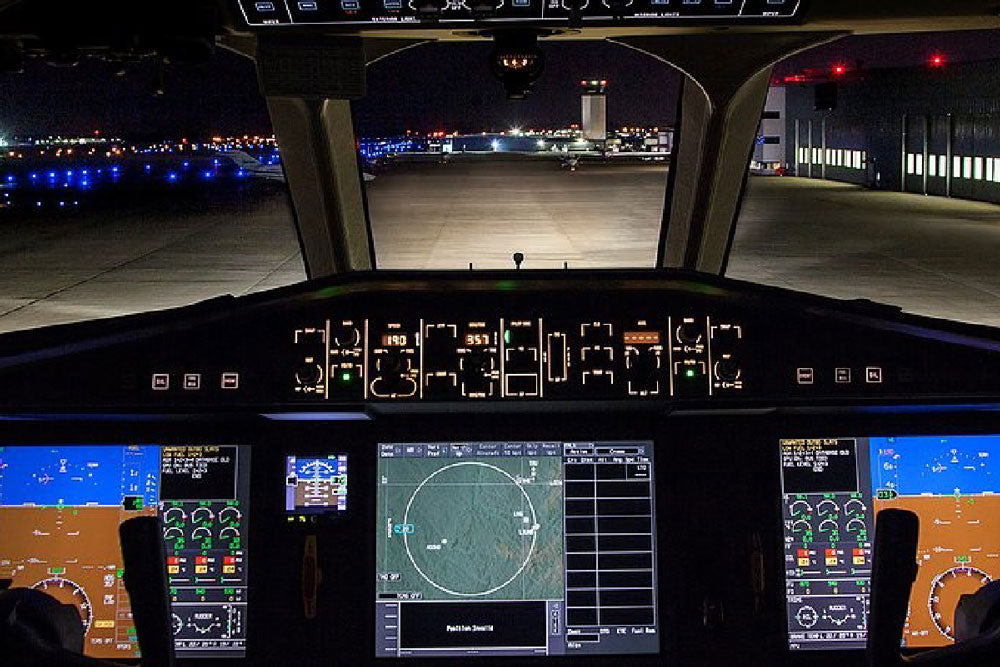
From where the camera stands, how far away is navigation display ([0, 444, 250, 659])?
297cm

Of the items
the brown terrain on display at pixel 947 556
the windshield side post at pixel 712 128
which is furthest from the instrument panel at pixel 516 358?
the windshield side post at pixel 712 128

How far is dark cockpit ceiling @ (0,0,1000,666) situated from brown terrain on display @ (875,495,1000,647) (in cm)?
1

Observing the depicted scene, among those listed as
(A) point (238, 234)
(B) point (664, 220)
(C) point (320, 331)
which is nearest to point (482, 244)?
(A) point (238, 234)

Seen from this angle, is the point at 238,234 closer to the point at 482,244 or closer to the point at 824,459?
the point at 482,244

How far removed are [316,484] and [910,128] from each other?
117 ft

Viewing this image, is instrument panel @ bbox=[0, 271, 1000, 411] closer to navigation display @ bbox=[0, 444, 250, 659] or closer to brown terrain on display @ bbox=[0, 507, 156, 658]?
navigation display @ bbox=[0, 444, 250, 659]

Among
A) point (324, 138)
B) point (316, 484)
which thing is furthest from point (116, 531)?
point (324, 138)

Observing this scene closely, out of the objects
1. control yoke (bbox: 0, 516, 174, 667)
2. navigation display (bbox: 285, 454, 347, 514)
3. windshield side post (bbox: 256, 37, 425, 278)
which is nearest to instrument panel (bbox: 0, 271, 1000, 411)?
navigation display (bbox: 285, 454, 347, 514)

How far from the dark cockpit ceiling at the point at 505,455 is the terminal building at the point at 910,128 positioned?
74.0ft

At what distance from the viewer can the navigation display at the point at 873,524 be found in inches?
119

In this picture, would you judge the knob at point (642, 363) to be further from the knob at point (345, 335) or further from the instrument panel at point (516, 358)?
the knob at point (345, 335)

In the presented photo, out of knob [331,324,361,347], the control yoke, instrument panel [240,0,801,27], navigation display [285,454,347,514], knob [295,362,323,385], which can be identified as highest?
instrument panel [240,0,801,27]

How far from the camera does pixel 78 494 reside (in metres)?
3.03

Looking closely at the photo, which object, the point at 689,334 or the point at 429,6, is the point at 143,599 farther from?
the point at 429,6
